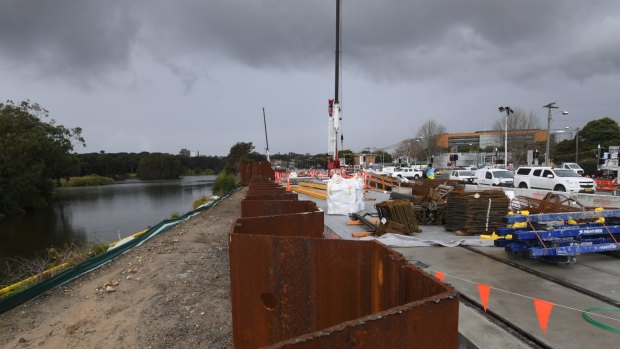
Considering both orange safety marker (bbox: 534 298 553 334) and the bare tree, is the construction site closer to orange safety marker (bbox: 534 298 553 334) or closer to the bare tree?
orange safety marker (bbox: 534 298 553 334)

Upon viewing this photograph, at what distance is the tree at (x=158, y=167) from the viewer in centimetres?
12300

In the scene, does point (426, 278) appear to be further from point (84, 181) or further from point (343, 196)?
point (84, 181)

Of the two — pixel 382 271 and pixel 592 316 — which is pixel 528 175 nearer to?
pixel 592 316

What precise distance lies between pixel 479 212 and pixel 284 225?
6563mm

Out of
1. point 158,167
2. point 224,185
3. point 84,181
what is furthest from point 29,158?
point 158,167

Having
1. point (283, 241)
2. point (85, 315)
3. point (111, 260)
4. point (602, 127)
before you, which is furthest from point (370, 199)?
point (602, 127)

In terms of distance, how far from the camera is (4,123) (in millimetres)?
43094

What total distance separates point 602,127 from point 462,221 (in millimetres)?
82169

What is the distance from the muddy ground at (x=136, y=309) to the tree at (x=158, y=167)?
411 ft

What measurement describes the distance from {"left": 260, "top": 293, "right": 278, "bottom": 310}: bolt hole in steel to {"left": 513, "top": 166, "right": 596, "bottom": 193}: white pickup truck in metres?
23.2

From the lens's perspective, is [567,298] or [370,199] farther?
[370,199]

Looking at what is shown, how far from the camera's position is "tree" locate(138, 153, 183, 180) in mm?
123000

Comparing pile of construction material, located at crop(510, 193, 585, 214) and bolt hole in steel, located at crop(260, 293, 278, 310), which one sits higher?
bolt hole in steel, located at crop(260, 293, 278, 310)

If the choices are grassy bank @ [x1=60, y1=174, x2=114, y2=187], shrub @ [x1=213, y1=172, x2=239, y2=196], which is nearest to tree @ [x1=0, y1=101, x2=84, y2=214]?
shrub @ [x1=213, y1=172, x2=239, y2=196]
